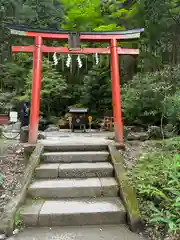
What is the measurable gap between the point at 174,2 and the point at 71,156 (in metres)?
8.75

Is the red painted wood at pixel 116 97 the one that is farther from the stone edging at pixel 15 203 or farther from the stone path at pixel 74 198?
the stone edging at pixel 15 203

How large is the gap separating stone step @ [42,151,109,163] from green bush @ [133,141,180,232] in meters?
0.86

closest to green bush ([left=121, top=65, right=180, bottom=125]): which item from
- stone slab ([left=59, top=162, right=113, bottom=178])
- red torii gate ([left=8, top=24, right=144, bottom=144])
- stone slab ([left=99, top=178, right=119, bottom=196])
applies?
red torii gate ([left=8, top=24, right=144, bottom=144])

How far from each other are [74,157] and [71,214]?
1.57 meters

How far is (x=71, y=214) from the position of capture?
339 centimetres

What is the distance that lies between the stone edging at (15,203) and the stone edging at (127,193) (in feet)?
5.30

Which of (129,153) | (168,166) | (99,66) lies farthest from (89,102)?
(168,166)

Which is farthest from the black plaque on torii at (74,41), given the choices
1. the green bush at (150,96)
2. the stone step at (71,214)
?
the stone step at (71,214)

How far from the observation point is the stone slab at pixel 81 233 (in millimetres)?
3018

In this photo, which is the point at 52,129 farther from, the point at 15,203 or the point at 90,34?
the point at 15,203

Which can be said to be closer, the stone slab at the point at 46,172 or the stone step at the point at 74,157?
the stone slab at the point at 46,172

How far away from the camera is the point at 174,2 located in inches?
385

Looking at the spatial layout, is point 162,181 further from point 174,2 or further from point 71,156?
point 174,2

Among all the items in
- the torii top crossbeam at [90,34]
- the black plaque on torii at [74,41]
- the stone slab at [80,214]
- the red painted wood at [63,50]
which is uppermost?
the torii top crossbeam at [90,34]
